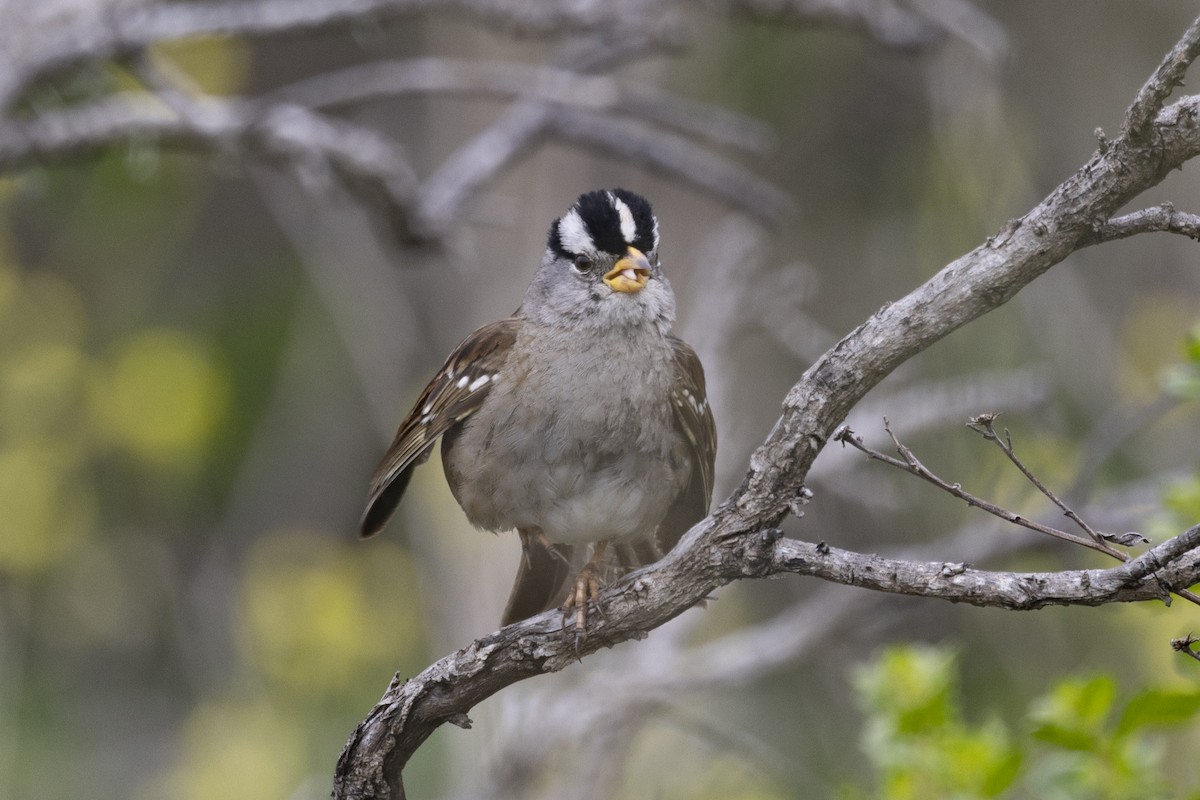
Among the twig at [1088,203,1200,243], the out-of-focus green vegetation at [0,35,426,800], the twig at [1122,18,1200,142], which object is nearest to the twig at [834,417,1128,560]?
the twig at [1088,203,1200,243]

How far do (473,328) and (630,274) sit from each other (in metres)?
3.37

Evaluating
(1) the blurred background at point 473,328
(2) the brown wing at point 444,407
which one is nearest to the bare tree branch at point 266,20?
(1) the blurred background at point 473,328

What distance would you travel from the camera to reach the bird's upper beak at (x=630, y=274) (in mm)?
3656

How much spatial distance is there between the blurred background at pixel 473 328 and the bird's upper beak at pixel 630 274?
1.27m

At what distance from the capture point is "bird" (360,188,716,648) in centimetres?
351

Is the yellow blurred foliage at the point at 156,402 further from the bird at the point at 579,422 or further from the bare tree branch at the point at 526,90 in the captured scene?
the bird at the point at 579,422

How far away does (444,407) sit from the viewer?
12.2ft

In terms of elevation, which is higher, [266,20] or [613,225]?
[266,20]

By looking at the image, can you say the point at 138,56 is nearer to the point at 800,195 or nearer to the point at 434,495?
the point at 434,495

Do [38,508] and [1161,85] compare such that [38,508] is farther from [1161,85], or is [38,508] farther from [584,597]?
[1161,85]

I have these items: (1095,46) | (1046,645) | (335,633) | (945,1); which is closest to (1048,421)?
(1046,645)

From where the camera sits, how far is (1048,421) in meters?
5.95

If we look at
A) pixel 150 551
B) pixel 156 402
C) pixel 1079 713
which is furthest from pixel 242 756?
pixel 1079 713

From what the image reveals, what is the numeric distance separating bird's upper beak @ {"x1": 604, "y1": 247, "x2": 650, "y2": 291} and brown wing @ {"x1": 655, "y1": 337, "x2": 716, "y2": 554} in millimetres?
205
